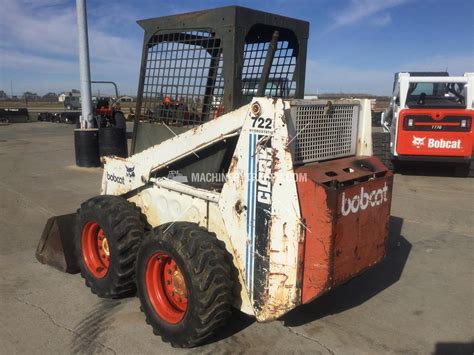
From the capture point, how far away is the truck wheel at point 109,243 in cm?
353

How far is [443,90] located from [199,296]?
1090 cm

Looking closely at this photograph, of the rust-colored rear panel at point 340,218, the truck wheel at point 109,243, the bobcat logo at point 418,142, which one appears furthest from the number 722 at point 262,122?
the bobcat logo at point 418,142

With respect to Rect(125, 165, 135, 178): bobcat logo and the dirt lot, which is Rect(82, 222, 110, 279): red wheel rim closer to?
the dirt lot

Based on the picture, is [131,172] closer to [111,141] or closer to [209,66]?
[209,66]

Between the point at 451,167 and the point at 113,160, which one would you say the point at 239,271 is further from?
the point at 451,167

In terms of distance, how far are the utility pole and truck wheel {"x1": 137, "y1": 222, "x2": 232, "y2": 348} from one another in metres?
8.81

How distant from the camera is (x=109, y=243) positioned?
3586 millimetres

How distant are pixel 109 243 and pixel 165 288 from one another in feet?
2.14

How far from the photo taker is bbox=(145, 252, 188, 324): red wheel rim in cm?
319

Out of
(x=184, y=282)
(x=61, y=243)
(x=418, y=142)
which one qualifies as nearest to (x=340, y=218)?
(x=184, y=282)

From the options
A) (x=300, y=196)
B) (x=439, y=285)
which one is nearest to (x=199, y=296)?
(x=300, y=196)

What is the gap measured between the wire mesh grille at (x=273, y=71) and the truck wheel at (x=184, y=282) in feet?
5.01

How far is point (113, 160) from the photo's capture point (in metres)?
4.07

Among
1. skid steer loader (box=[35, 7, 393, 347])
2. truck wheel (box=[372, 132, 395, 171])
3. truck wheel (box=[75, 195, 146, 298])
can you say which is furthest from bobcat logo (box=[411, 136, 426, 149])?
truck wheel (box=[75, 195, 146, 298])
